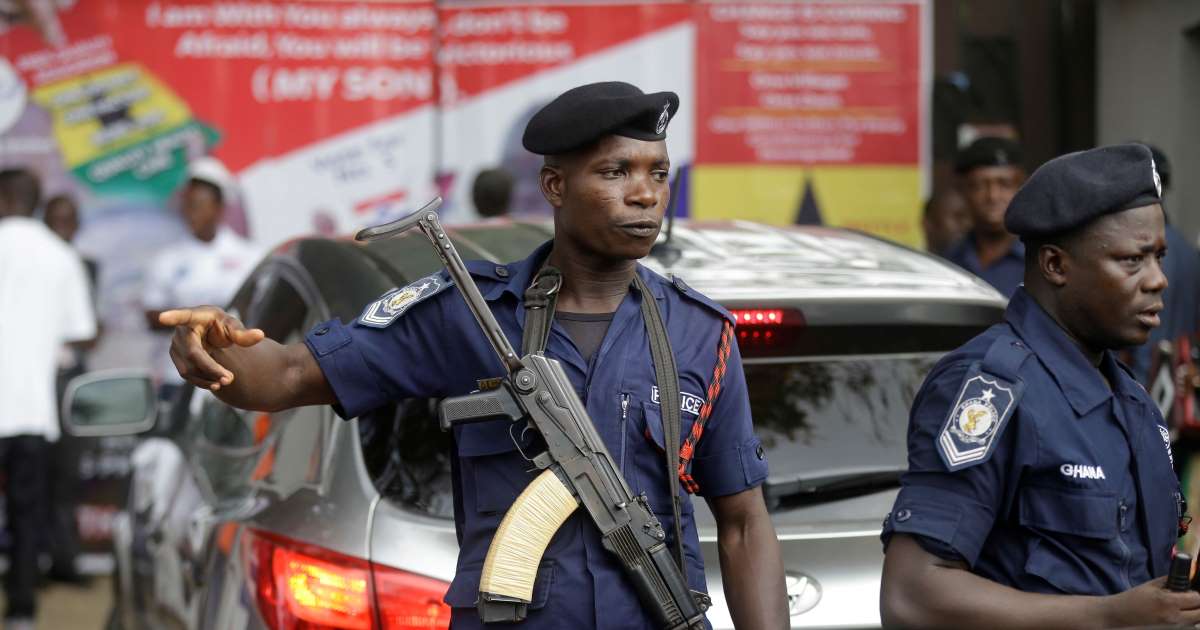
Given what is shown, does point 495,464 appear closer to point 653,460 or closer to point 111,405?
point 653,460

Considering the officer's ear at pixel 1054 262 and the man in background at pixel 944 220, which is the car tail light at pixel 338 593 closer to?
the officer's ear at pixel 1054 262

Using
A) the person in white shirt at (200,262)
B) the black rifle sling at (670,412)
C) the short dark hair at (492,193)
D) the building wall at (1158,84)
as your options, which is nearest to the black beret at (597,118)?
the black rifle sling at (670,412)

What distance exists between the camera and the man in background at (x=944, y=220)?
7.55 metres

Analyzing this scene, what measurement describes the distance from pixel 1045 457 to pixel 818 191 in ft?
19.8

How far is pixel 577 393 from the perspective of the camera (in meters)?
2.58

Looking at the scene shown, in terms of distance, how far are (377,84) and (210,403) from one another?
4184 mm

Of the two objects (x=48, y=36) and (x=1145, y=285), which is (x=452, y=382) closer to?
(x=1145, y=285)

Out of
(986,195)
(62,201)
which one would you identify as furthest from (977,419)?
(62,201)

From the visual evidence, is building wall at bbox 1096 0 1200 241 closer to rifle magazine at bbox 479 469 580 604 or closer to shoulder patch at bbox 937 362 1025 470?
shoulder patch at bbox 937 362 1025 470

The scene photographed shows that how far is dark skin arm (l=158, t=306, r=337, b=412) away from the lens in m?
2.47

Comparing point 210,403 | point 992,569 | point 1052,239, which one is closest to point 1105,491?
point 992,569

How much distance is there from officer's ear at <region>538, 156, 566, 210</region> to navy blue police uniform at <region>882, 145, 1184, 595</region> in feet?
2.10

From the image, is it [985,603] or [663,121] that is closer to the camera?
[985,603]

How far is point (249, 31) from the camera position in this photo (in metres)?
8.23
